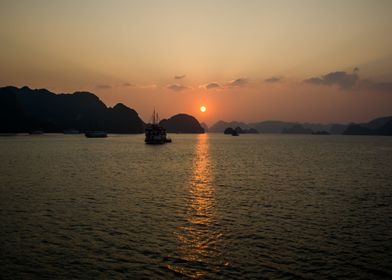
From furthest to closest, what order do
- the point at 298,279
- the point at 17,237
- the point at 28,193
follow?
the point at 28,193, the point at 17,237, the point at 298,279

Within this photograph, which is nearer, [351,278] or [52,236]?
[351,278]

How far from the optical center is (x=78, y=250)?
2170 cm

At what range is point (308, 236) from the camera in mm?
25391

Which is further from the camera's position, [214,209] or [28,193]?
[28,193]

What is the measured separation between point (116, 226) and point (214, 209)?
1141cm

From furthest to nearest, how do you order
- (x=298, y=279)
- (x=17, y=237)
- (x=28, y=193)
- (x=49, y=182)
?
(x=49, y=182) < (x=28, y=193) < (x=17, y=237) < (x=298, y=279)

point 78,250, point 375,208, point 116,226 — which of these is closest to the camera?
point 78,250

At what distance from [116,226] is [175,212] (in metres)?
7.27

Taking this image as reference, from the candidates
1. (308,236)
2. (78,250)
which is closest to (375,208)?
(308,236)

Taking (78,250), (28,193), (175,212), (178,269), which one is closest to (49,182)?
(28,193)

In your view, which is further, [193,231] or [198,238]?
[193,231]

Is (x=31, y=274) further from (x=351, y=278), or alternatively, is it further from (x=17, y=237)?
(x=351, y=278)

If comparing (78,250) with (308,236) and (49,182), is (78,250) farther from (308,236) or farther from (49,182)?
(49,182)

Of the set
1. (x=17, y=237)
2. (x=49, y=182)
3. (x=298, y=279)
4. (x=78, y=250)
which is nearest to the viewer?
(x=298, y=279)
